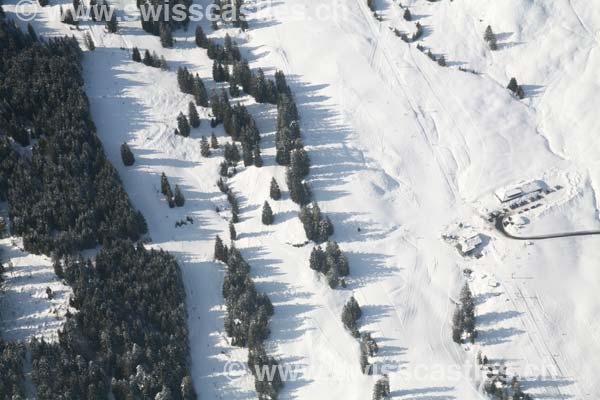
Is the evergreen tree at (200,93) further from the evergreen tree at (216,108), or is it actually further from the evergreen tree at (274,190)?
the evergreen tree at (274,190)

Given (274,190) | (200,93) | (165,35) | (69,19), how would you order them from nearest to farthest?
1. (274,190)
2. (200,93)
3. (165,35)
4. (69,19)

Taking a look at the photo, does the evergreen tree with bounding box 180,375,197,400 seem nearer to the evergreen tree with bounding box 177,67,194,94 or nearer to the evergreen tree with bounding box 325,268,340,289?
the evergreen tree with bounding box 325,268,340,289

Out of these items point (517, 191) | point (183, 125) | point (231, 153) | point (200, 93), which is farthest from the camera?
point (200, 93)

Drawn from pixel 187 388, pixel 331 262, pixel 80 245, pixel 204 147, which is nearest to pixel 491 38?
pixel 204 147

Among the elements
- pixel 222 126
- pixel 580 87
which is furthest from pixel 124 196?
pixel 580 87

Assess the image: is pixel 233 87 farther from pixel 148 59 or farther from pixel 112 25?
pixel 112 25

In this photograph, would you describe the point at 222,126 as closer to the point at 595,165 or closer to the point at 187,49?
the point at 187,49

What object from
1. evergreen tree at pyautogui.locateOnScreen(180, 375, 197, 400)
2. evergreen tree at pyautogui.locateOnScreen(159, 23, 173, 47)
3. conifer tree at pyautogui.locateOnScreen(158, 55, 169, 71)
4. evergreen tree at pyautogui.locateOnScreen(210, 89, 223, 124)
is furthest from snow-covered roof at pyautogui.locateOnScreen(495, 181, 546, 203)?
evergreen tree at pyautogui.locateOnScreen(159, 23, 173, 47)

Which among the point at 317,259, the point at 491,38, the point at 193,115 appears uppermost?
the point at 491,38
